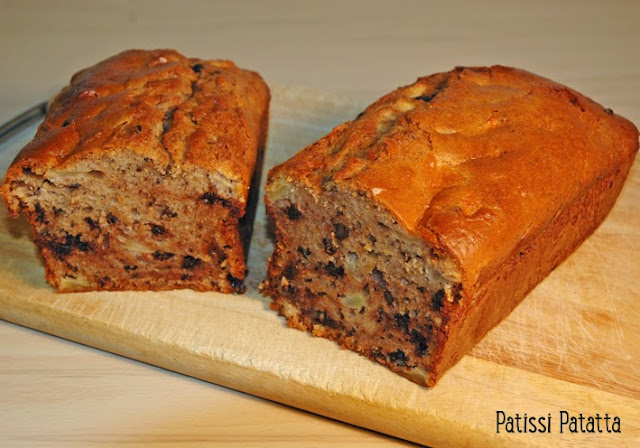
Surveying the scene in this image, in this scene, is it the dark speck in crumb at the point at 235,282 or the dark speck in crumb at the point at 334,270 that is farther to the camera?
the dark speck in crumb at the point at 235,282

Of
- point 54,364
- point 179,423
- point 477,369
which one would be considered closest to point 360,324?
point 477,369

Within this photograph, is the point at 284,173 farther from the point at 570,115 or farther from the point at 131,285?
the point at 570,115

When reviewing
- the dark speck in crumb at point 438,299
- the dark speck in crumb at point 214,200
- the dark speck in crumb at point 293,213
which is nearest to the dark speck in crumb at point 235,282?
the dark speck in crumb at point 214,200

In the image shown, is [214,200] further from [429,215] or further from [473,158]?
[473,158]

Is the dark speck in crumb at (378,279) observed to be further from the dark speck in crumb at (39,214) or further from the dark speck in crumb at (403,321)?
the dark speck in crumb at (39,214)

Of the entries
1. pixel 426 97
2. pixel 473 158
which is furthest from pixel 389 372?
pixel 426 97

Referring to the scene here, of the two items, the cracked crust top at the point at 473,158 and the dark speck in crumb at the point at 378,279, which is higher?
the cracked crust top at the point at 473,158

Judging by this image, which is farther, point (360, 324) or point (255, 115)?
point (255, 115)

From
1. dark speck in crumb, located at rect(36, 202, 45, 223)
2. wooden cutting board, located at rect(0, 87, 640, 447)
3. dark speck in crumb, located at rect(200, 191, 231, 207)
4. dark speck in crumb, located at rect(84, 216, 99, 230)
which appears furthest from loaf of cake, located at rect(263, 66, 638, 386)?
dark speck in crumb, located at rect(36, 202, 45, 223)
